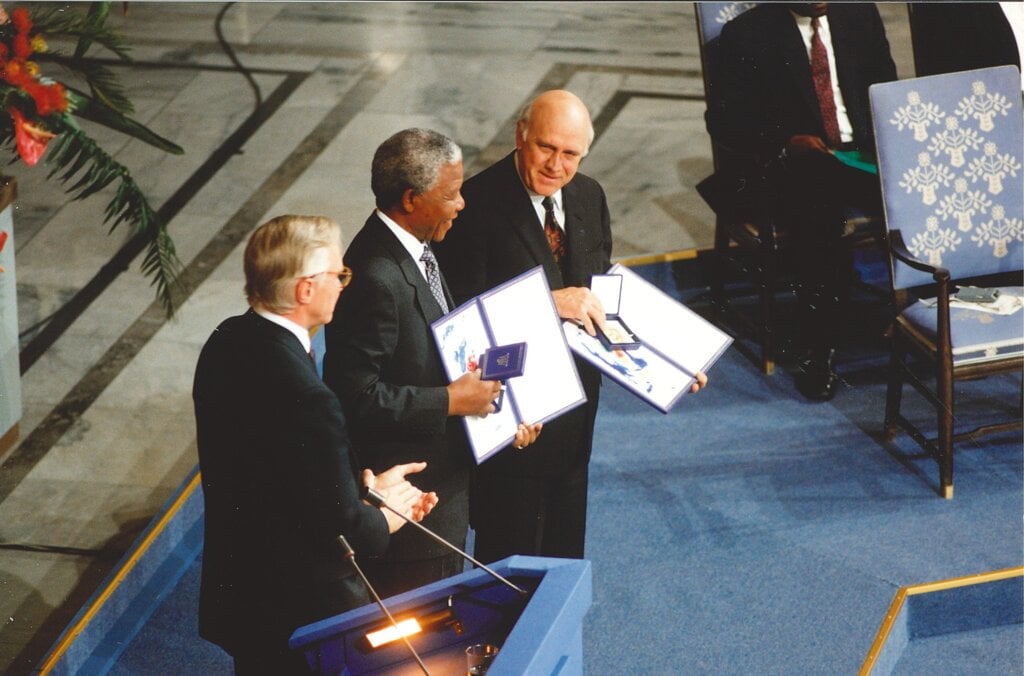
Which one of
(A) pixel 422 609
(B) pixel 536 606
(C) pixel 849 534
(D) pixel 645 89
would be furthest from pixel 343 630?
(D) pixel 645 89

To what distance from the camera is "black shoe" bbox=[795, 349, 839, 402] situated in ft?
14.5

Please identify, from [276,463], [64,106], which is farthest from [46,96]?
[276,463]

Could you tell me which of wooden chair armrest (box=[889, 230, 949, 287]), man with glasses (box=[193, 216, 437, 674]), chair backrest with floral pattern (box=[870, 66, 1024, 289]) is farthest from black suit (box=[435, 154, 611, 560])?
chair backrest with floral pattern (box=[870, 66, 1024, 289])

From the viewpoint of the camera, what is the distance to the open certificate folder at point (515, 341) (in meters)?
2.59

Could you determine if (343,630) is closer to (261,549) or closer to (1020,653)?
(261,549)

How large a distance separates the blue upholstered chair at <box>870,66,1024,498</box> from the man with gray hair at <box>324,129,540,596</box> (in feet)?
6.00

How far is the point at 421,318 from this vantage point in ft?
8.37

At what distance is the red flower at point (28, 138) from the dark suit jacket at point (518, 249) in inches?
36.2

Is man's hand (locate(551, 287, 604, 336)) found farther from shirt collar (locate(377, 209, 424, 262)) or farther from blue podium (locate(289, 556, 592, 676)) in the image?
blue podium (locate(289, 556, 592, 676))

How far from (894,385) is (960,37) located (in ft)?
5.06

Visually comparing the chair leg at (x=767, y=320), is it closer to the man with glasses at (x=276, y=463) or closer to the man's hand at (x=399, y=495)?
the man's hand at (x=399, y=495)

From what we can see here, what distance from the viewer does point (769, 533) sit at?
12.3ft

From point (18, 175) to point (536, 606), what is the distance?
4.87 meters

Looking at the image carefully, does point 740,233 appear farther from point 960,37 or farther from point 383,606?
point 383,606
